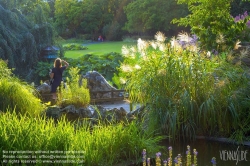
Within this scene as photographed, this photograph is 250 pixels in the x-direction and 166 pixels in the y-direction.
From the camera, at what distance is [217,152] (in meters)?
6.04

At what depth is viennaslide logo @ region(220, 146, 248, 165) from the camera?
18.6 ft

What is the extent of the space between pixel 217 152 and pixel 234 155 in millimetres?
253

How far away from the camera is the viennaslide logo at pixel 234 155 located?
568cm

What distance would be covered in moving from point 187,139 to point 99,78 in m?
6.26

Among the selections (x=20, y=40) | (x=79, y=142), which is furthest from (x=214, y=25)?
(x=20, y=40)

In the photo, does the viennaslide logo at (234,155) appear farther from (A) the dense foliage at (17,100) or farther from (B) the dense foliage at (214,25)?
(B) the dense foliage at (214,25)

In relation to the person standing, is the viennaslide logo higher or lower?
lower

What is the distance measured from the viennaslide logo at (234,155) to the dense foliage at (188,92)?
20.5 inches

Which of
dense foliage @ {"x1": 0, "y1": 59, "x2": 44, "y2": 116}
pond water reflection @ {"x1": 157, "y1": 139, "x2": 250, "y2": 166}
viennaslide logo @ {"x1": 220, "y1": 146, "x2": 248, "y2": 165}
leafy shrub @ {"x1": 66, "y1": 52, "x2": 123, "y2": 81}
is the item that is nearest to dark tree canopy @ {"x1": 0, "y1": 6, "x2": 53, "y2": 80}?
leafy shrub @ {"x1": 66, "y1": 52, "x2": 123, "y2": 81}

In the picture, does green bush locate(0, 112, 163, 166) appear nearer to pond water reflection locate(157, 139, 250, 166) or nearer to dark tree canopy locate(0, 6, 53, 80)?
pond water reflection locate(157, 139, 250, 166)

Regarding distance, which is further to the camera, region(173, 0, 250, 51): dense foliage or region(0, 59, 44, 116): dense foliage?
region(173, 0, 250, 51): dense foliage

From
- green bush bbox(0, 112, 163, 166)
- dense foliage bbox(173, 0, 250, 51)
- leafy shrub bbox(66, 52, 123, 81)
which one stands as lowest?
leafy shrub bbox(66, 52, 123, 81)

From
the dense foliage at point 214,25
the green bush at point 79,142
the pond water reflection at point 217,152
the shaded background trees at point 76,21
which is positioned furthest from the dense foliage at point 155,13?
the green bush at point 79,142

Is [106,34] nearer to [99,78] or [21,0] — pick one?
[21,0]
